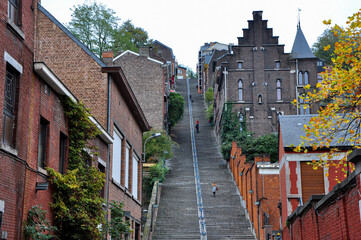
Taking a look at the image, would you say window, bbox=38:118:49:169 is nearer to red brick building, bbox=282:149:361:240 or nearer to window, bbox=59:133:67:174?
window, bbox=59:133:67:174

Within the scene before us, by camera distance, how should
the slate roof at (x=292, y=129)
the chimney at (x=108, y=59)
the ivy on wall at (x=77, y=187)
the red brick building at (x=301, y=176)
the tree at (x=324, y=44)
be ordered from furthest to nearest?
the tree at (x=324, y=44) → the slate roof at (x=292, y=129) → the chimney at (x=108, y=59) → the red brick building at (x=301, y=176) → the ivy on wall at (x=77, y=187)

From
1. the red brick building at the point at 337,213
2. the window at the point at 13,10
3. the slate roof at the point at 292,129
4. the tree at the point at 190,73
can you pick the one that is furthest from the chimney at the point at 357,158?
the tree at the point at 190,73

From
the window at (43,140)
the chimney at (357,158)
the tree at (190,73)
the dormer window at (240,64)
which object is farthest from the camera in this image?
the tree at (190,73)

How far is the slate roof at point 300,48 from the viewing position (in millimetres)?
63731

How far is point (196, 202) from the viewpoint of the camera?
41906 millimetres

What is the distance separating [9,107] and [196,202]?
31.0 m

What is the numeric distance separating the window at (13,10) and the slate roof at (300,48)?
2120 inches

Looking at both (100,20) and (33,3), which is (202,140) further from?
(33,3)

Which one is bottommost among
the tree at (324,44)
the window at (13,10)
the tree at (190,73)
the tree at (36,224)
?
the tree at (36,224)

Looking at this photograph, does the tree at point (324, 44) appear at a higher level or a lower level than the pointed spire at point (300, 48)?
higher

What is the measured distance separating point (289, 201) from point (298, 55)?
4166 cm

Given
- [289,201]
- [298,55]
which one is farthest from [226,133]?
[289,201]

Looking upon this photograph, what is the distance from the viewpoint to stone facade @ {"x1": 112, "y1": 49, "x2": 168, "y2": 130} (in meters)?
59.5

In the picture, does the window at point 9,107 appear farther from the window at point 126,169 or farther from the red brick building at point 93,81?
the window at point 126,169
